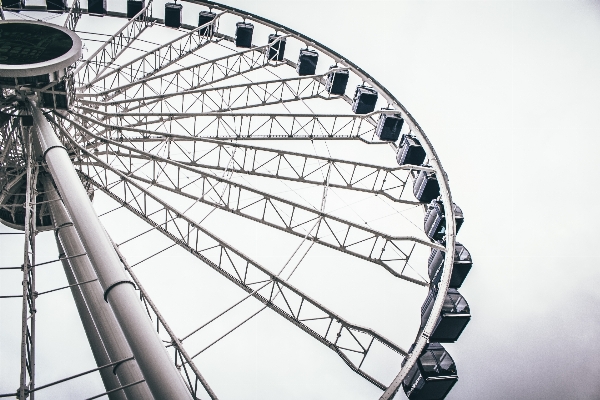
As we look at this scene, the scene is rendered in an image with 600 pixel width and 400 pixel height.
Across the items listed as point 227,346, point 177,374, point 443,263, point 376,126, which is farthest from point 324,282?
point 177,374

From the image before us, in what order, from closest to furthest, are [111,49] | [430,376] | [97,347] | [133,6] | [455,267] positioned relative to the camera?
1. [430,376]
2. [97,347]
3. [455,267]
4. [111,49]
5. [133,6]

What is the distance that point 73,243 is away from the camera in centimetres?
1368

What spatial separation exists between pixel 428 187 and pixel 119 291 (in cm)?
1217

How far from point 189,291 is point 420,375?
1377 inches

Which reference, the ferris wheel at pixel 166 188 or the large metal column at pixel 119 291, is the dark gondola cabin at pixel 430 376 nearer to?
the ferris wheel at pixel 166 188

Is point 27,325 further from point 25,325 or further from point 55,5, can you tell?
point 55,5

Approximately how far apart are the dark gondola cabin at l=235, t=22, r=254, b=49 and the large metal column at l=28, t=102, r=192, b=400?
15332 mm

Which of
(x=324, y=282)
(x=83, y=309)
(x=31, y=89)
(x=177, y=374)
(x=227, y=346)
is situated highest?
(x=31, y=89)

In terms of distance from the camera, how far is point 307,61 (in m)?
23.2

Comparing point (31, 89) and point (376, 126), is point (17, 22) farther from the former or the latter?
point (376, 126)

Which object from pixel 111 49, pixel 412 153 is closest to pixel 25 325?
pixel 412 153

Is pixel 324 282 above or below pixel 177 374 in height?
below

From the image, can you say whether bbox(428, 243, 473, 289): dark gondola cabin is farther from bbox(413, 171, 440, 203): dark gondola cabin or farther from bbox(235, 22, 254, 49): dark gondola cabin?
bbox(235, 22, 254, 49): dark gondola cabin

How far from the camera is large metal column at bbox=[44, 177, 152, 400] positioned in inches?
386
